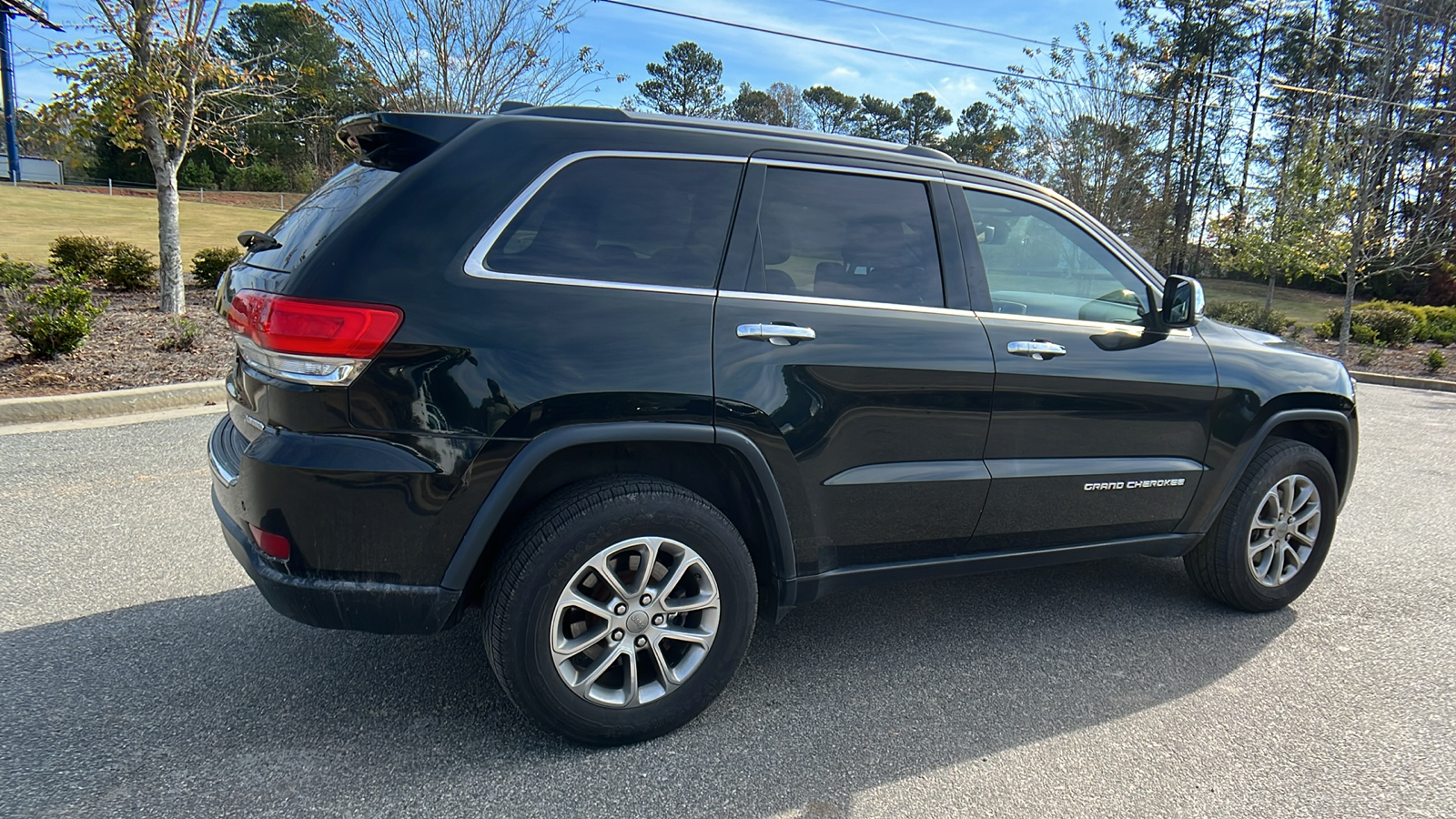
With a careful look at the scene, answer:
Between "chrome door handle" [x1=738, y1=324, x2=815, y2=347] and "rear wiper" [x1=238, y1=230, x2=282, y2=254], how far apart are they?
149 cm

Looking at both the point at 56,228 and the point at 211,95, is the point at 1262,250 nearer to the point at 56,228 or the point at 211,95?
the point at 211,95

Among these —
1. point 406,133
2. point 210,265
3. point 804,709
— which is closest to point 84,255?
point 210,265

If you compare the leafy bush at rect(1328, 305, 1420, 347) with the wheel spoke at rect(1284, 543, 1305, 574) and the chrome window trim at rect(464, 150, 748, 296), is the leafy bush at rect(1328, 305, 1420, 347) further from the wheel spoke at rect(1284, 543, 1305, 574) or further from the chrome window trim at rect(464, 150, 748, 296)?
the chrome window trim at rect(464, 150, 748, 296)

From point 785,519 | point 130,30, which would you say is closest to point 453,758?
point 785,519

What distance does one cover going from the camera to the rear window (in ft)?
8.05

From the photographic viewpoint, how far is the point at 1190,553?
389 cm

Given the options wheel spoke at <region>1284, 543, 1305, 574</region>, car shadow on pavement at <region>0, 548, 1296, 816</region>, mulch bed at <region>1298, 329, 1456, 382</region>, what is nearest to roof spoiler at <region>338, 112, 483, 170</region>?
car shadow on pavement at <region>0, 548, 1296, 816</region>

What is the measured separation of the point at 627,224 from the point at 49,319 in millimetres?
7539

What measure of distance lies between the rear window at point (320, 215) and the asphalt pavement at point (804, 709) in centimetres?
93

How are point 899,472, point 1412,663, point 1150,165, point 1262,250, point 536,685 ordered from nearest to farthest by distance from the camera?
point 536,685 → point 899,472 → point 1412,663 → point 1262,250 → point 1150,165

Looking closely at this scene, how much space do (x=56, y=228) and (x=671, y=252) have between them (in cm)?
3183

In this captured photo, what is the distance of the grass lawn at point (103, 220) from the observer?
23438 mm

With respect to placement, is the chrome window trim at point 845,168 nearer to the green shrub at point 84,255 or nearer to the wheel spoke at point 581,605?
the wheel spoke at point 581,605

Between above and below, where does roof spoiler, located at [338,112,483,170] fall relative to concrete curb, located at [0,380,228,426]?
above
